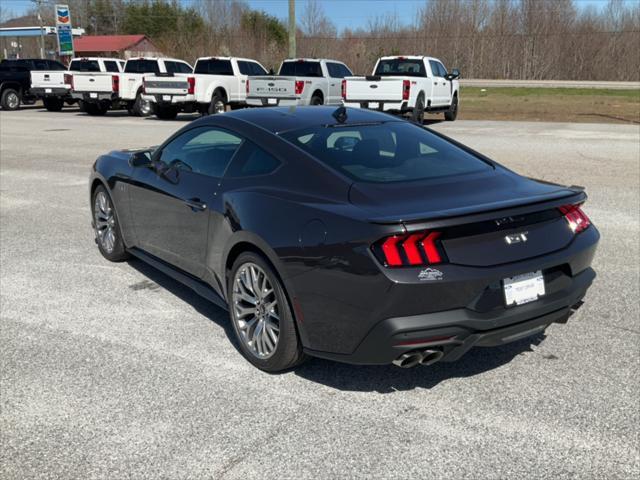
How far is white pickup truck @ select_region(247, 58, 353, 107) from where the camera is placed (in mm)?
20375

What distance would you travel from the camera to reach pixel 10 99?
2980 cm

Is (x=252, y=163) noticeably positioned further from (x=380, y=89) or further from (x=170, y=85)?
(x=170, y=85)

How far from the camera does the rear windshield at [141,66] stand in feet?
83.0

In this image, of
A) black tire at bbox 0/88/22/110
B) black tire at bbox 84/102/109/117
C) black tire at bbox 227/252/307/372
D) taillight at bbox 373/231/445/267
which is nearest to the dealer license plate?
taillight at bbox 373/231/445/267

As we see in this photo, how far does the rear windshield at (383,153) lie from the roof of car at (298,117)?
11 cm

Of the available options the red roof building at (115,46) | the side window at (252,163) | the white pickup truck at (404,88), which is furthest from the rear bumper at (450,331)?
the red roof building at (115,46)

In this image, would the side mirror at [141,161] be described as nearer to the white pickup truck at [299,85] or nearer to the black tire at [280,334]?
the black tire at [280,334]

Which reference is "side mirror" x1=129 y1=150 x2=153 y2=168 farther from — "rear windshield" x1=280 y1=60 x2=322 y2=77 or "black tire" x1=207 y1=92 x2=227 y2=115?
"black tire" x1=207 y1=92 x2=227 y2=115

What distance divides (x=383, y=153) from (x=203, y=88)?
1916 centimetres

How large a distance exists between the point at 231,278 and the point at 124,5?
104m

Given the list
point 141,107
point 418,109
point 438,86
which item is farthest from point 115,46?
point 418,109

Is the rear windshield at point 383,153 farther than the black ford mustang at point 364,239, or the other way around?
the rear windshield at point 383,153

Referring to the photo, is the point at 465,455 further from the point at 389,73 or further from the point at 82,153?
the point at 389,73

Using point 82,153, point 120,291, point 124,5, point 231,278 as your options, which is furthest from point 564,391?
point 124,5
